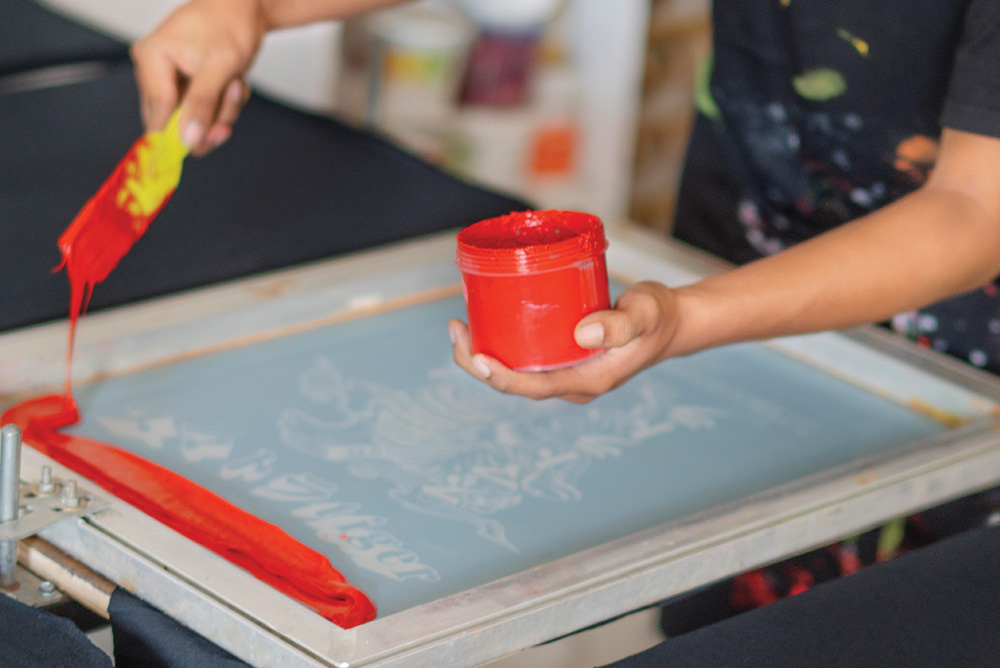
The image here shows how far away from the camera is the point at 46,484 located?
0.81 metres

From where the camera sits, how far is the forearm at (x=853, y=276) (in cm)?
84

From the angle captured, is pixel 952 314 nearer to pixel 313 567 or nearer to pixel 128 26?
pixel 313 567

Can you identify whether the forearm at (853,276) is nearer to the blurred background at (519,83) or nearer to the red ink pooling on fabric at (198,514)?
the red ink pooling on fabric at (198,514)

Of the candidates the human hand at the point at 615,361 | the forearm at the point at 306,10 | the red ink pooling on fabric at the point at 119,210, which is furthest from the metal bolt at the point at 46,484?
the forearm at the point at 306,10

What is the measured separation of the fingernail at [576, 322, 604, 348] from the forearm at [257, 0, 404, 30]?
2.12ft

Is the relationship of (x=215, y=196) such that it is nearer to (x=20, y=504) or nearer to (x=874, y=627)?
(x=20, y=504)

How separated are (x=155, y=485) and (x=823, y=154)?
87 cm

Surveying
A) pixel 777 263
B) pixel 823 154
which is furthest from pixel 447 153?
pixel 777 263

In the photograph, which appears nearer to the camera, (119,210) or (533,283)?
(533,283)

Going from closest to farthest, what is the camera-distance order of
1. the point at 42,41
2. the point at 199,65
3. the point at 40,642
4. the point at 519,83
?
the point at 40,642 → the point at 199,65 → the point at 42,41 → the point at 519,83

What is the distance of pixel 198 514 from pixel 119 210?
35 cm

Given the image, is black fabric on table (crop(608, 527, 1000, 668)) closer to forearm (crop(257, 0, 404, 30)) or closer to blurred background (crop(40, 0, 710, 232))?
forearm (crop(257, 0, 404, 30))

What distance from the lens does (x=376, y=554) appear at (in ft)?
2.73

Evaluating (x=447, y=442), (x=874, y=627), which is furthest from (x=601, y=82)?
(x=874, y=627)
